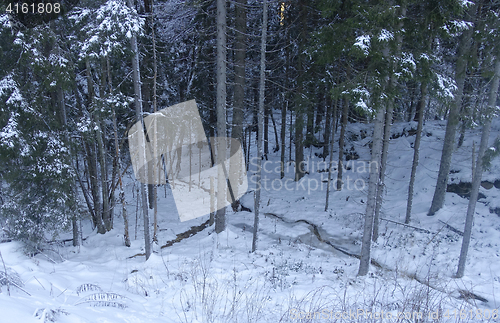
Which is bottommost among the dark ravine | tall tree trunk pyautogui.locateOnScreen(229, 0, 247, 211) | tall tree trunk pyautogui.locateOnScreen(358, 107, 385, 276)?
the dark ravine

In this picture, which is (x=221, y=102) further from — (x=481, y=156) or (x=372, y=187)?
(x=481, y=156)

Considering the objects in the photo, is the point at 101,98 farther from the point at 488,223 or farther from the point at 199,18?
the point at 488,223

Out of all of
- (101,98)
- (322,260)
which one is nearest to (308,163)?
(322,260)

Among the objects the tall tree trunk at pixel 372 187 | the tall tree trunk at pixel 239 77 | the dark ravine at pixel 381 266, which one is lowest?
the dark ravine at pixel 381 266

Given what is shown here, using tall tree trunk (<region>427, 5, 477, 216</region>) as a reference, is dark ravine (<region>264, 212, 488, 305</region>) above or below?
below

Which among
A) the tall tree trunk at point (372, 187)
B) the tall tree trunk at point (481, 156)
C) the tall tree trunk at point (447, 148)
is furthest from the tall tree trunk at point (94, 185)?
the tall tree trunk at point (447, 148)

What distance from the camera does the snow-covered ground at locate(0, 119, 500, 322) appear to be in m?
4.77

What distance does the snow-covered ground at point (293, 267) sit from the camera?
477 centimetres

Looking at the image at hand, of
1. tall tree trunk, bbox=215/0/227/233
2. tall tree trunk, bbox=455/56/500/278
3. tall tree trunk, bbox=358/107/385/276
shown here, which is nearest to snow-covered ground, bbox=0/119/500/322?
tall tree trunk, bbox=358/107/385/276

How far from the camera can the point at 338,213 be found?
14562 millimetres

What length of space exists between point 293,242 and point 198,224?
5.81 meters

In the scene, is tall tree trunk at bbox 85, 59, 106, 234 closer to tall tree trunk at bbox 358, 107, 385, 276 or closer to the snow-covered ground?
the snow-covered ground

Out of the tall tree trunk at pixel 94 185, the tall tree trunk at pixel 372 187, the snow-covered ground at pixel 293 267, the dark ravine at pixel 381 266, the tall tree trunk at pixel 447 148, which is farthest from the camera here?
the tall tree trunk at pixel 94 185

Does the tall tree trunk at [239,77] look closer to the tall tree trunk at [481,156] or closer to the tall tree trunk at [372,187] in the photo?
the tall tree trunk at [372,187]
